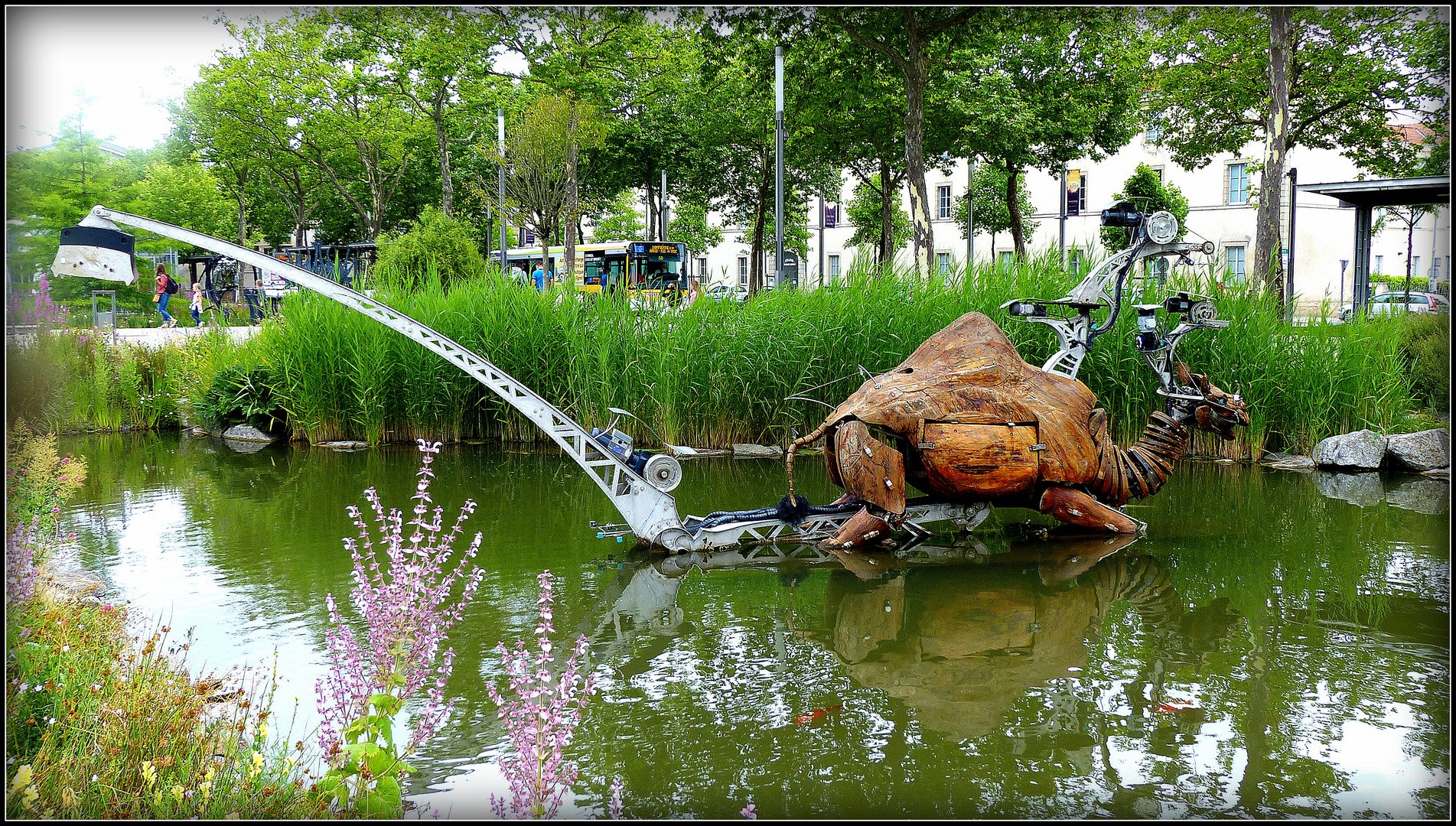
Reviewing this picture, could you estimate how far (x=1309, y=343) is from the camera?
34.8 ft

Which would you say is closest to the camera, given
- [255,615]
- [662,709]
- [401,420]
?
[662,709]

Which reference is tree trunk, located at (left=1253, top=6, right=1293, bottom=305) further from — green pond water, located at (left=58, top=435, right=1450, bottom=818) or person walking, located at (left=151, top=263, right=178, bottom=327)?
person walking, located at (left=151, top=263, right=178, bottom=327)

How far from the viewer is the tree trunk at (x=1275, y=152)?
47.9 feet

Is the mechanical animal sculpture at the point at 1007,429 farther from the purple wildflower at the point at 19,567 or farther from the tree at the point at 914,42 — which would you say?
the tree at the point at 914,42

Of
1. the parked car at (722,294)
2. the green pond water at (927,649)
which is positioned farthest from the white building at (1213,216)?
the green pond water at (927,649)

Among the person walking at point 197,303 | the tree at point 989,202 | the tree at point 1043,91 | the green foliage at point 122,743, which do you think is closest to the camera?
the green foliage at point 122,743

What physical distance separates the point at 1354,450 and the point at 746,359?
20.7ft

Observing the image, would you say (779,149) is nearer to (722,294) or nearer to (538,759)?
(722,294)

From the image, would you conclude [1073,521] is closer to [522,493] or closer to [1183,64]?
[522,493]

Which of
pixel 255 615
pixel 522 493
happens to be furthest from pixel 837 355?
pixel 255 615

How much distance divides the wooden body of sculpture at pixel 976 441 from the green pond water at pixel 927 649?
40cm

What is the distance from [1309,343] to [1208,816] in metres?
8.74

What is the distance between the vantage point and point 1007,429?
6.59 m

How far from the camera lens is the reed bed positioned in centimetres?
1051
